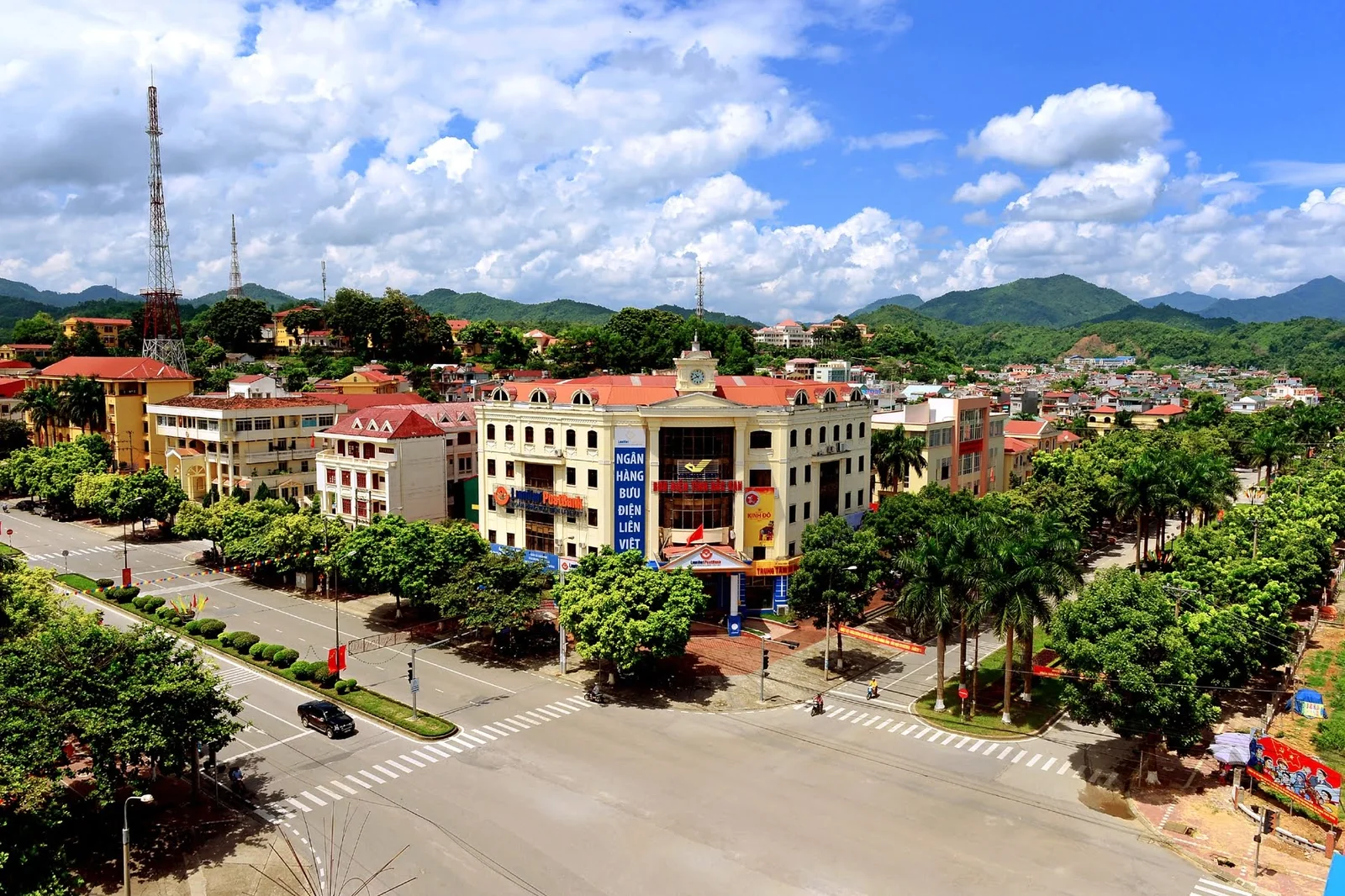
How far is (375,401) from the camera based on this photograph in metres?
115

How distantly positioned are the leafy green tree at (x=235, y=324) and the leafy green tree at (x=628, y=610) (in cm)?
15690

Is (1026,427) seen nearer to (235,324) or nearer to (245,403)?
(245,403)

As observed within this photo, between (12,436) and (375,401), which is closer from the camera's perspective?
(375,401)

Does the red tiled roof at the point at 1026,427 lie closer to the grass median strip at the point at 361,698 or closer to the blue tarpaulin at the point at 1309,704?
the blue tarpaulin at the point at 1309,704

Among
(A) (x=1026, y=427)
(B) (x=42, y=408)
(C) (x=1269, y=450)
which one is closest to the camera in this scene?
(C) (x=1269, y=450)

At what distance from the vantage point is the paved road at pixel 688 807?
34.2m

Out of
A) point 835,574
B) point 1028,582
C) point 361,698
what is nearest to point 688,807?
point 1028,582

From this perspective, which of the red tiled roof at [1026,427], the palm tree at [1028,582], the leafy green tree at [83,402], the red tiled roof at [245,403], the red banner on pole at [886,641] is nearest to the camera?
the palm tree at [1028,582]

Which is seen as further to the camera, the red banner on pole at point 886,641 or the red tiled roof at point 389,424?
the red tiled roof at point 389,424

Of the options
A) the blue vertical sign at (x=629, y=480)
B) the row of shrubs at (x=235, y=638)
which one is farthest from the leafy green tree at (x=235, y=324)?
the blue vertical sign at (x=629, y=480)

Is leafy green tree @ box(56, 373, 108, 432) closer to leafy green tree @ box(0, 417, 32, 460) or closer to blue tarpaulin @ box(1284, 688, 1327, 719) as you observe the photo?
leafy green tree @ box(0, 417, 32, 460)

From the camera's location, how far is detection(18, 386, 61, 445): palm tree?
129 meters

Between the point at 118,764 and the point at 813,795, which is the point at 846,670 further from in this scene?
the point at 118,764

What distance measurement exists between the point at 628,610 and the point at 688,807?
1497 cm
